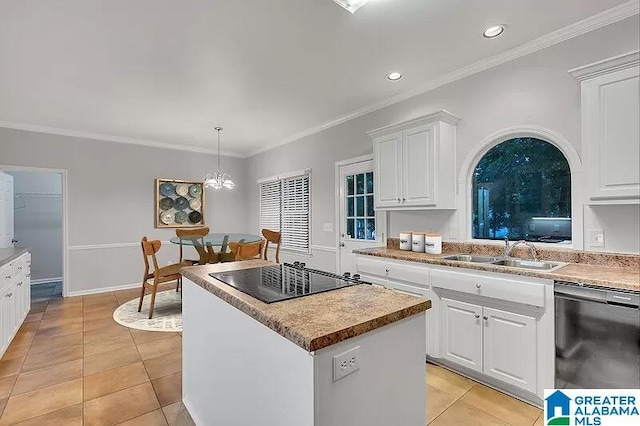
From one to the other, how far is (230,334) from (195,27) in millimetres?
2131

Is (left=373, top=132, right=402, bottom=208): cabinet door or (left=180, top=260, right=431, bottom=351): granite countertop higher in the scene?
Result: (left=373, top=132, right=402, bottom=208): cabinet door

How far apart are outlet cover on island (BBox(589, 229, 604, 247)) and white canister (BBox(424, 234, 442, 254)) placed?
1.11 m

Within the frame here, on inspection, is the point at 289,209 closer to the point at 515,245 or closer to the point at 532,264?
the point at 515,245

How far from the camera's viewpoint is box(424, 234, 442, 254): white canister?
3010mm

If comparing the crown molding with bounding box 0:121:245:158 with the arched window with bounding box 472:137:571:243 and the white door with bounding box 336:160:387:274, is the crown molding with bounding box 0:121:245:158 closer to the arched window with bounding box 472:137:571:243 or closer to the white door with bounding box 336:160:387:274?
the white door with bounding box 336:160:387:274

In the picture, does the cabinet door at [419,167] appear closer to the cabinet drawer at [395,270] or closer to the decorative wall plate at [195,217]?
the cabinet drawer at [395,270]

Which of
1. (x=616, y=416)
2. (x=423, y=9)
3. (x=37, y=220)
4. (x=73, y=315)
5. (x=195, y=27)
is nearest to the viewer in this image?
(x=616, y=416)

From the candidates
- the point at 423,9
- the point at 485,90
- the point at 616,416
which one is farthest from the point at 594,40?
the point at 616,416

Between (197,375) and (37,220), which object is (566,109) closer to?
(197,375)

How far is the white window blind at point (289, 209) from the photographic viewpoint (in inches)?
201

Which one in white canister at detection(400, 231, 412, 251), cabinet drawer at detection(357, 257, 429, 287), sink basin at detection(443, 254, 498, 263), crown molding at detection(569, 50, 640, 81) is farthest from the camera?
white canister at detection(400, 231, 412, 251)

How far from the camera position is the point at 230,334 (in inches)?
58.4

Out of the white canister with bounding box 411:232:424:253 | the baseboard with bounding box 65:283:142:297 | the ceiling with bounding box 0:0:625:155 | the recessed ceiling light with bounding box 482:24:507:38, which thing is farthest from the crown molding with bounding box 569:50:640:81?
the baseboard with bounding box 65:283:142:297

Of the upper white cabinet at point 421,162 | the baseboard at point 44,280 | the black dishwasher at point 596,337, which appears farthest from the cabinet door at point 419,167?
the baseboard at point 44,280
